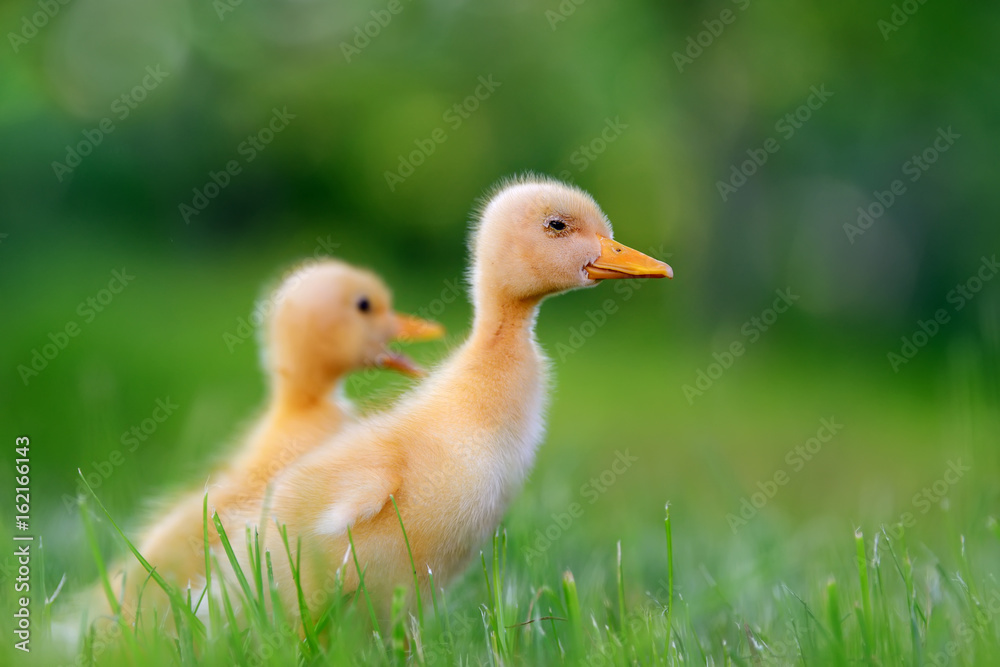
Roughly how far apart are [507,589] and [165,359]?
678 centimetres

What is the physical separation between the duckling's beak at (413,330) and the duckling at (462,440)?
0.90 metres

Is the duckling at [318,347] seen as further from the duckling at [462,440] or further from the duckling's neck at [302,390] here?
the duckling at [462,440]

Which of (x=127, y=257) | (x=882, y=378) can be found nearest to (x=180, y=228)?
(x=127, y=257)

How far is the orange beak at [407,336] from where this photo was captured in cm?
367

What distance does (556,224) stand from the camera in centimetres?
272

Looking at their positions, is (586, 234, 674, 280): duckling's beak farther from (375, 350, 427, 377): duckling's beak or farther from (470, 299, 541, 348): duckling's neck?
(375, 350, 427, 377): duckling's beak

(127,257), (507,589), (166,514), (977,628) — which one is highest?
(977,628)

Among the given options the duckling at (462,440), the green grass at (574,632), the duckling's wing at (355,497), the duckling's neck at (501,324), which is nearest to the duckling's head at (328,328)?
the duckling at (462,440)

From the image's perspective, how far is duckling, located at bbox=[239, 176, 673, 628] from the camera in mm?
2342

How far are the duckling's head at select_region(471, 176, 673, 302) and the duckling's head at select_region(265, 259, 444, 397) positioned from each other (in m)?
0.93

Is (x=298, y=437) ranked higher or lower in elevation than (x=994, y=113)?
lower

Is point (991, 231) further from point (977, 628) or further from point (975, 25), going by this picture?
point (977, 628)

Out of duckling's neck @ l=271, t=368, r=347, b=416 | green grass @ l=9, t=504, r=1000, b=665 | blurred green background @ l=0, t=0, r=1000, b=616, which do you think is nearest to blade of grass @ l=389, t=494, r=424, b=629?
green grass @ l=9, t=504, r=1000, b=665

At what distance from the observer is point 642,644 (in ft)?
6.86
